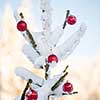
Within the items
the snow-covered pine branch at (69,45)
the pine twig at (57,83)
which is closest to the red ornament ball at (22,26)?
the snow-covered pine branch at (69,45)

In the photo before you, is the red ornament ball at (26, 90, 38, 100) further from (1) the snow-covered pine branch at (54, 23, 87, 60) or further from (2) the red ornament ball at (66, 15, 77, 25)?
(2) the red ornament ball at (66, 15, 77, 25)

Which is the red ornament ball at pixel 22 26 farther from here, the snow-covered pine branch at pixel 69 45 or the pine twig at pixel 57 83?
the pine twig at pixel 57 83

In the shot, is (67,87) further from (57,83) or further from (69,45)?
(69,45)

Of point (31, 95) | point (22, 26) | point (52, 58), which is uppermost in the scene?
point (22, 26)

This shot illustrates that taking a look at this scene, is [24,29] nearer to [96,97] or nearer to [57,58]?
[57,58]

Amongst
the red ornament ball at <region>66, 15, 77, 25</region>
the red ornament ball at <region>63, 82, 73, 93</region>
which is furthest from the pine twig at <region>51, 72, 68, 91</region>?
the red ornament ball at <region>66, 15, 77, 25</region>

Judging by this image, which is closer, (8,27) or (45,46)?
(45,46)

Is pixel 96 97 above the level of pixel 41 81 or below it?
above

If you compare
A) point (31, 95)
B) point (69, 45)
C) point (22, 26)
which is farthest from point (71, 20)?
point (31, 95)

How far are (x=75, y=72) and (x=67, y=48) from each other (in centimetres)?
177

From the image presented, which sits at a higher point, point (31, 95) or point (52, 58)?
point (52, 58)

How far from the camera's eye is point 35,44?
1476mm

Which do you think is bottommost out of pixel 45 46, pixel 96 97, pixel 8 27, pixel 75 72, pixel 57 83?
pixel 57 83

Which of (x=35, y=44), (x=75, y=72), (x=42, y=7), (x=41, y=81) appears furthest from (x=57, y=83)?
(x=75, y=72)
